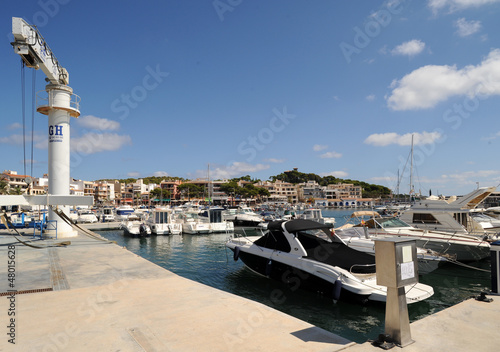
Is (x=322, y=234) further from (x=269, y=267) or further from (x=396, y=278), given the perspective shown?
(x=396, y=278)

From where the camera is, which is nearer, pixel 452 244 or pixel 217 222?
pixel 452 244

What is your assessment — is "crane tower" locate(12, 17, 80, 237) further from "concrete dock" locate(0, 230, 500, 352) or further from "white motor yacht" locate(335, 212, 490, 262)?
"white motor yacht" locate(335, 212, 490, 262)

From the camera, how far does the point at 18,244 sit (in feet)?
48.8

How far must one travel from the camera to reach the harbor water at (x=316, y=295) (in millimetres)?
7785

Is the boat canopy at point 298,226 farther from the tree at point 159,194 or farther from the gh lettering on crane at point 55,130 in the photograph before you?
the tree at point 159,194

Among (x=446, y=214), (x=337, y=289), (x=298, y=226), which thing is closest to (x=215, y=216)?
(x=446, y=214)

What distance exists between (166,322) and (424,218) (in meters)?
17.2

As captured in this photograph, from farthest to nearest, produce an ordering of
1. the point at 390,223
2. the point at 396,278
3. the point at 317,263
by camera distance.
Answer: the point at 390,223 → the point at 317,263 → the point at 396,278

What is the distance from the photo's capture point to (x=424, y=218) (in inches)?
711

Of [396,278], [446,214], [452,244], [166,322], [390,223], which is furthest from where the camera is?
[446,214]

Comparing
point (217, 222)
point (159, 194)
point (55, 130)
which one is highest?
point (55, 130)

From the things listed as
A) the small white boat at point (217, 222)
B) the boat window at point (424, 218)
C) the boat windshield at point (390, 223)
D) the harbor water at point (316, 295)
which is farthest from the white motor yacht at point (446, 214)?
Answer: the small white boat at point (217, 222)

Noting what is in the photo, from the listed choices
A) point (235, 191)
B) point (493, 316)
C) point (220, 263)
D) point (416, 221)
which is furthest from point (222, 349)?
point (235, 191)

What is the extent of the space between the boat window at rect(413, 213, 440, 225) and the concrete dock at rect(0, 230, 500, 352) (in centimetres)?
1307
